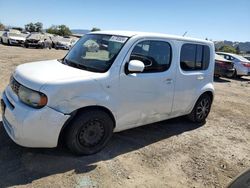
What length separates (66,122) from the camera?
3.76 m

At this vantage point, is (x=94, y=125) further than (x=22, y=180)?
Yes

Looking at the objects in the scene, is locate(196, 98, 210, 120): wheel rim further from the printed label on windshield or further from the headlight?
the headlight

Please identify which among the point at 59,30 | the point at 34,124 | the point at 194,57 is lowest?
the point at 34,124

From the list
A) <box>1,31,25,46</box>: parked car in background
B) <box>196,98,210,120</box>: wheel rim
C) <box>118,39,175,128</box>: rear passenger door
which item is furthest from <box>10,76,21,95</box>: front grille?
<box>1,31,25,46</box>: parked car in background

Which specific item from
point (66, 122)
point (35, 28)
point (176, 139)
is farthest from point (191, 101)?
point (35, 28)

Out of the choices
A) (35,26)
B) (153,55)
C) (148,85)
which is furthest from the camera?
(35,26)

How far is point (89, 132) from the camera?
4.11 metres

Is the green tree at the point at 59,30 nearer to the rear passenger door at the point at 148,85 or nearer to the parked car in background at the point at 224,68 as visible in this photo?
the parked car in background at the point at 224,68

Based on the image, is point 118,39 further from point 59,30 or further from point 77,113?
point 59,30

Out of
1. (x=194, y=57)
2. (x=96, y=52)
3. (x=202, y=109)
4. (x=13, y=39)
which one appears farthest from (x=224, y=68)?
(x=13, y=39)

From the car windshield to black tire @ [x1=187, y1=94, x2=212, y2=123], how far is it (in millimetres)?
2480

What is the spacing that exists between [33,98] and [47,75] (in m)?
0.39

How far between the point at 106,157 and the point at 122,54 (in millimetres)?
1590

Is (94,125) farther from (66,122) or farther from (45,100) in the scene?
(45,100)
